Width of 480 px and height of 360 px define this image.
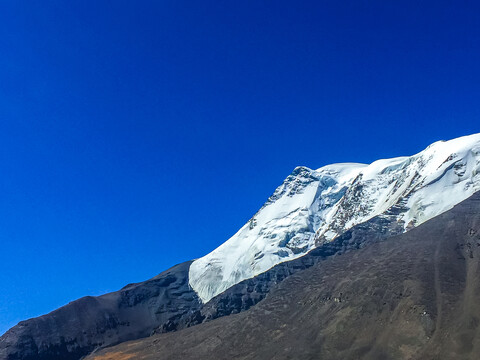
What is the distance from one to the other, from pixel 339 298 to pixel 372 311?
11.9m

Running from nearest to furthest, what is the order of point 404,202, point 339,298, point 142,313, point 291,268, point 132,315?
point 339,298 → point 404,202 → point 291,268 → point 132,315 → point 142,313

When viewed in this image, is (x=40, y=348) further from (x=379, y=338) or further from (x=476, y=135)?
(x=476, y=135)

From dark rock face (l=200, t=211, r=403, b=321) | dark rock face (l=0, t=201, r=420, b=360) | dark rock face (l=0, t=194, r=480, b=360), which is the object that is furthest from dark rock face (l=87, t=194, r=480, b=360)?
dark rock face (l=0, t=201, r=420, b=360)

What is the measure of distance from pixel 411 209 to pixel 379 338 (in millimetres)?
70698

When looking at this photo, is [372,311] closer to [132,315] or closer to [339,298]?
[339,298]

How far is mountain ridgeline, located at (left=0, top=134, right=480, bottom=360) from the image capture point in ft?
301

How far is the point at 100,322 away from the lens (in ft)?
557

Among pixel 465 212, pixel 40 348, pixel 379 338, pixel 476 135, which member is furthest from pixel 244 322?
pixel 476 135

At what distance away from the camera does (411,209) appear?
151m

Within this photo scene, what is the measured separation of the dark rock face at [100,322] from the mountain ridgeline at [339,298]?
44 centimetres

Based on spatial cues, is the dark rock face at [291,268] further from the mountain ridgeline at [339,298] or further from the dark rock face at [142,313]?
the mountain ridgeline at [339,298]

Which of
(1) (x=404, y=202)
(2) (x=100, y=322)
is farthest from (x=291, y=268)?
(2) (x=100, y=322)

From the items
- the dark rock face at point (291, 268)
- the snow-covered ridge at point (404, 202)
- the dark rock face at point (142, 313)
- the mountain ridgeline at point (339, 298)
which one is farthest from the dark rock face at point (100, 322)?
the snow-covered ridge at point (404, 202)

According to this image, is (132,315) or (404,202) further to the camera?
(132,315)
